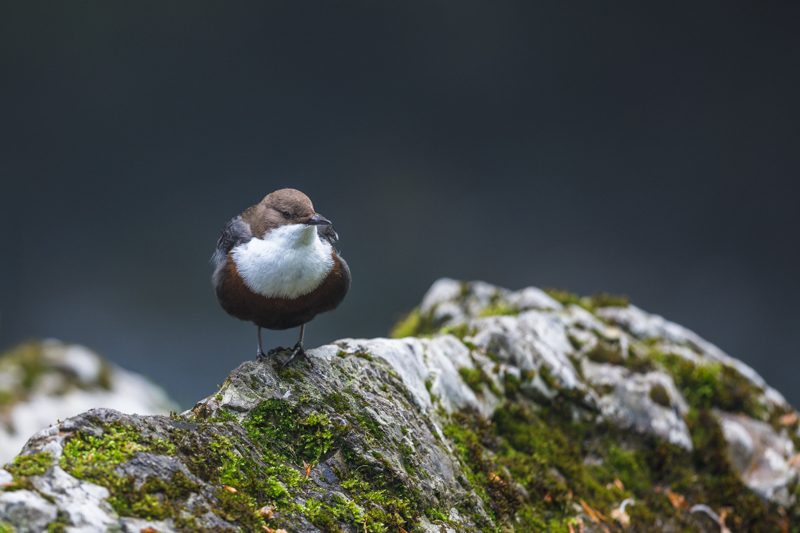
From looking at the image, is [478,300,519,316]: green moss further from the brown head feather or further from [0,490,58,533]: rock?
[0,490,58,533]: rock

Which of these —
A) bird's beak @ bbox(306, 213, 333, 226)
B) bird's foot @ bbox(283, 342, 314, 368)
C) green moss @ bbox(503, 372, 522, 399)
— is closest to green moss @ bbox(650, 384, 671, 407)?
green moss @ bbox(503, 372, 522, 399)

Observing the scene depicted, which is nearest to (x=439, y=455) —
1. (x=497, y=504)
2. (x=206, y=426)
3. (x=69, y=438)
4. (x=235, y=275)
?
(x=497, y=504)

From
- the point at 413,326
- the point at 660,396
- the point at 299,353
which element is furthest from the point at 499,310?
the point at 299,353

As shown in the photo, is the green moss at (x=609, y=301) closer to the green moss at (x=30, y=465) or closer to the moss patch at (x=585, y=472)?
the moss patch at (x=585, y=472)

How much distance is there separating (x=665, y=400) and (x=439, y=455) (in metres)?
3.18

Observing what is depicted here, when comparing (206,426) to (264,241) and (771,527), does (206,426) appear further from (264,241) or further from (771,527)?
(771,527)

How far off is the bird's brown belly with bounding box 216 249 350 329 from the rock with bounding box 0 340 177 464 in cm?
471

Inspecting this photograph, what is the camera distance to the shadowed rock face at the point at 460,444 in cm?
225

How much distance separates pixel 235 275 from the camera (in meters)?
3.48

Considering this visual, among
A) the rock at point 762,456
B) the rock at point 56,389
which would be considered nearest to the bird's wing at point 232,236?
the rock at point 56,389

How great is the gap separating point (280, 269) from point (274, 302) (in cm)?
23

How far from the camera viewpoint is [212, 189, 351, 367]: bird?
11.1 feet

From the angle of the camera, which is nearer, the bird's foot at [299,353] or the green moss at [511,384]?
the bird's foot at [299,353]

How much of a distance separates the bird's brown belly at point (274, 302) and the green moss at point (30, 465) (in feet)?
4.98
